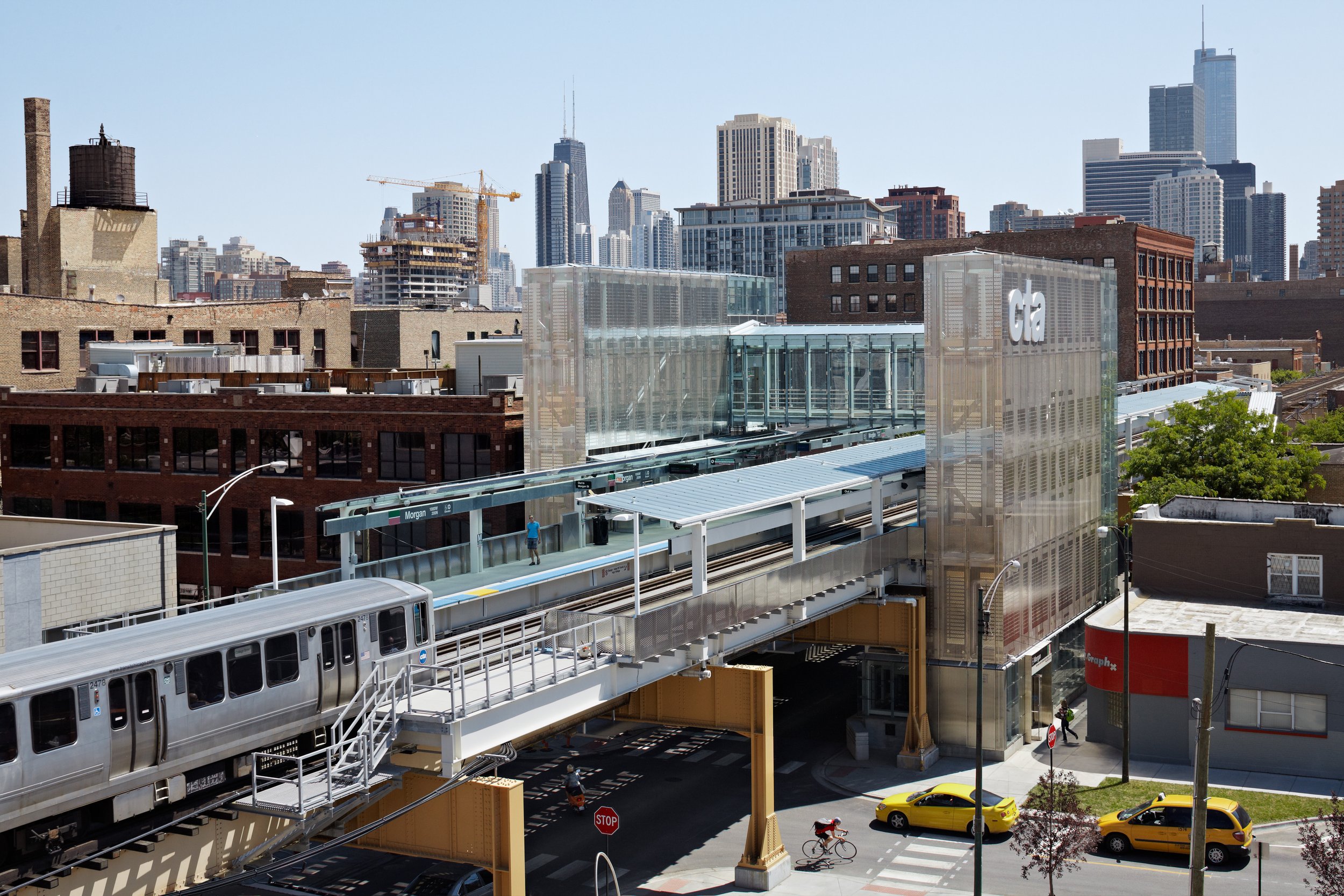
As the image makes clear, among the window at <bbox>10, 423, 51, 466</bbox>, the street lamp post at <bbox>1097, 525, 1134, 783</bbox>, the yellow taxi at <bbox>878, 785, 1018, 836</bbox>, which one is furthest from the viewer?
the window at <bbox>10, 423, 51, 466</bbox>

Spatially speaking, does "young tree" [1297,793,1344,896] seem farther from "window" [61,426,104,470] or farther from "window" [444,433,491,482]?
"window" [61,426,104,470]

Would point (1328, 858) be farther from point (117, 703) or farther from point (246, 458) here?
point (246, 458)

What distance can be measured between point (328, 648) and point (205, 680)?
2.77m

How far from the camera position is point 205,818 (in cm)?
2275

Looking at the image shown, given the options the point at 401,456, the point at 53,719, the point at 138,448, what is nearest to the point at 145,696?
the point at 53,719

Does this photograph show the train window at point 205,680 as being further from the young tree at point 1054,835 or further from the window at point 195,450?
the window at point 195,450

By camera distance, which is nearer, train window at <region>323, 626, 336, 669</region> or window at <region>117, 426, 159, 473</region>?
train window at <region>323, 626, 336, 669</region>

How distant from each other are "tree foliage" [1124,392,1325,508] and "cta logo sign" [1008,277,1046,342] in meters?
15.0

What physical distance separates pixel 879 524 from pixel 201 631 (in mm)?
23100

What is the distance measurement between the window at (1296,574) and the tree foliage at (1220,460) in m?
10.6

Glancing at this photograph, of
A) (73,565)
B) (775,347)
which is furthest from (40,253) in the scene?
(73,565)

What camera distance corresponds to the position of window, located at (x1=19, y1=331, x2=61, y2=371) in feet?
253

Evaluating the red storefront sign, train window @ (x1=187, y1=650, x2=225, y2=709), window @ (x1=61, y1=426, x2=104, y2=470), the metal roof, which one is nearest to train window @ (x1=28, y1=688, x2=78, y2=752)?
train window @ (x1=187, y1=650, x2=225, y2=709)

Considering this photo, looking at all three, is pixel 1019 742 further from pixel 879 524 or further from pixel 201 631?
pixel 201 631
